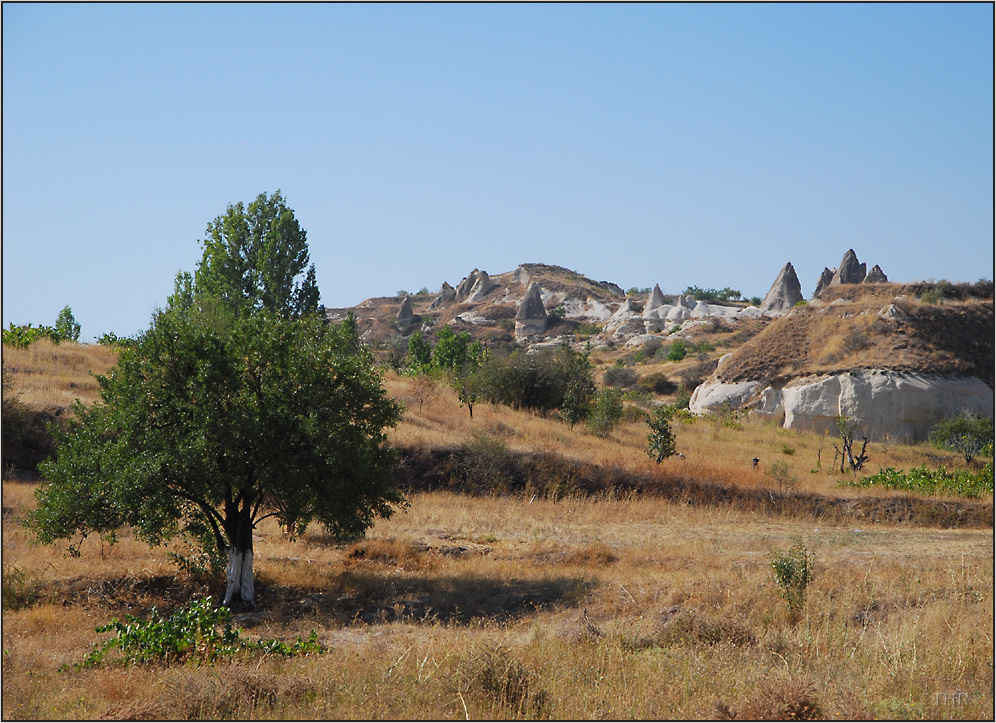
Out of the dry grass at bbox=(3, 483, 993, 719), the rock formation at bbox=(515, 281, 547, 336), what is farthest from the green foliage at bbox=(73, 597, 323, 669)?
the rock formation at bbox=(515, 281, 547, 336)

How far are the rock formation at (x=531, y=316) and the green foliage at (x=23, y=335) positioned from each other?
64953mm

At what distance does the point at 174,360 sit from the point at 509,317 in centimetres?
9575

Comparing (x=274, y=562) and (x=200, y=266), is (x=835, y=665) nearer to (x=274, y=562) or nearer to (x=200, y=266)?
(x=274, y=562)

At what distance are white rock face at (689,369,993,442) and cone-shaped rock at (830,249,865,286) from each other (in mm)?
62219

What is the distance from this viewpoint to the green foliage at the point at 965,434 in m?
27.8

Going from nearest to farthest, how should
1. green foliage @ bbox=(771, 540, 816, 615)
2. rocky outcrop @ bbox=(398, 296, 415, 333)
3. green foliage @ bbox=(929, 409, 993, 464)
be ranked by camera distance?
green foliage @ bbox=(771, 540, 816, 615) → green foliage @ bbox=(929, 409, 993, 464) → rocky outcrop @ bbox=(398, 296, 415, 333)

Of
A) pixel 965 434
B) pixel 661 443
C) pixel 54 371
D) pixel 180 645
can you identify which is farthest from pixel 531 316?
pixel 180 645

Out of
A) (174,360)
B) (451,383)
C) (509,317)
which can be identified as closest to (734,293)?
(509,317)

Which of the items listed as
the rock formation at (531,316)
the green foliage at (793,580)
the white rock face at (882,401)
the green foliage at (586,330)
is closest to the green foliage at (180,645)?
the green foliage at (793,580)

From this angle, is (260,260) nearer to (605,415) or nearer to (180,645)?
(605,415)

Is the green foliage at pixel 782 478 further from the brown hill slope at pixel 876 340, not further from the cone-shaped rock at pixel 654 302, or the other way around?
the cone-shaped rock at pixel 654 302

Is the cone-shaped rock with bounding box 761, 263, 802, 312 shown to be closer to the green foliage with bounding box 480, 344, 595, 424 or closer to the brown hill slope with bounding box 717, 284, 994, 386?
the brown hill slope with bounding box 717, 284, 994, 386

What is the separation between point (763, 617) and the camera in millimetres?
10125

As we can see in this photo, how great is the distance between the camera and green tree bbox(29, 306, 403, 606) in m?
10.9
